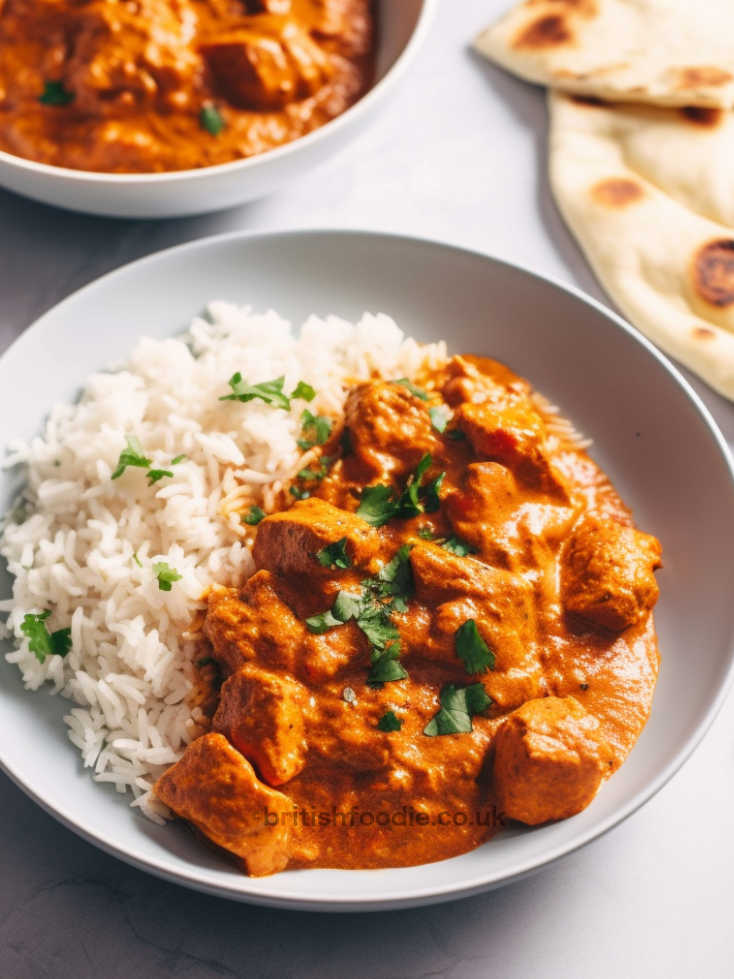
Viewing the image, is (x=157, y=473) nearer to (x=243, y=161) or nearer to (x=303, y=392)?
(x=303, y=392)

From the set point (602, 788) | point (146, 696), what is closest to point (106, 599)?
point (146, 696)

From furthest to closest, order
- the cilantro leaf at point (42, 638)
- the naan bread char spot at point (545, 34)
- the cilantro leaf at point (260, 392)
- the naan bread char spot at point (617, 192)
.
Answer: the naan bread char spot at point (545, 34)
the naan bread char spot at point (617, 192)
the cilantro leaf at point (260, 392)
the cilantro leaf at point (42, 638)

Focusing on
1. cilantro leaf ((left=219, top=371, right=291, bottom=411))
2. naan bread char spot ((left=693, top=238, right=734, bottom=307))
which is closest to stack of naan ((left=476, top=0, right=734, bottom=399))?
naan bread char spot ((left=693, top=238, right=734, bottom=307))

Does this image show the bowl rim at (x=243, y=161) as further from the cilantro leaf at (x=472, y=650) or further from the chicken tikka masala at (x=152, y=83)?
the cilantro leaf at (x=472, y=650)

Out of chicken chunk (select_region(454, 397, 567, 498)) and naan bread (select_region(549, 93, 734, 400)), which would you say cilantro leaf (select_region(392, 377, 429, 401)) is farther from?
naan bread (select_region(549, 93, 734, 400))

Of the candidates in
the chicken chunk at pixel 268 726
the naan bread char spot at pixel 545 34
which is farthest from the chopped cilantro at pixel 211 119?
the chicken chunk at pixel 268 726
